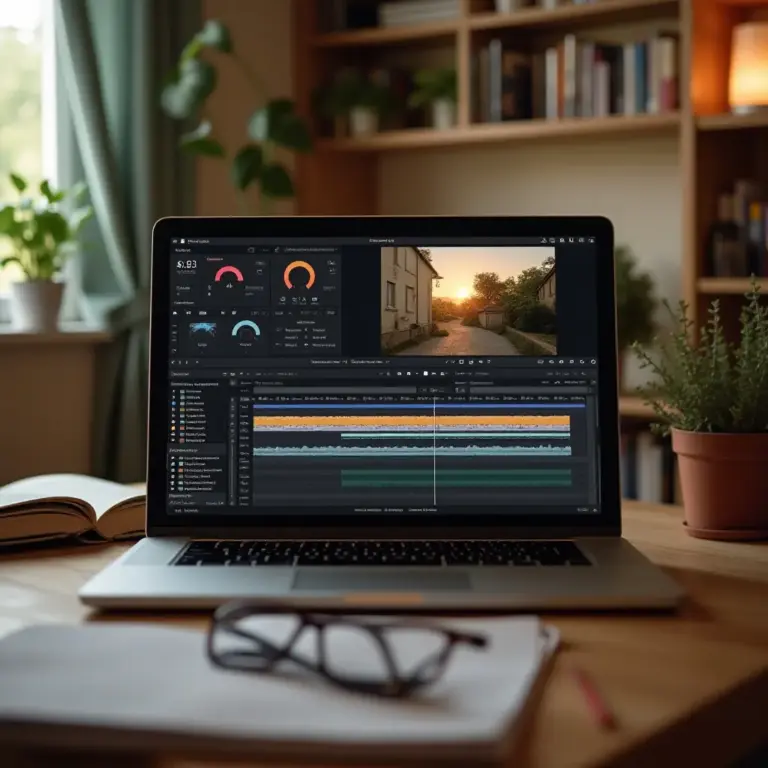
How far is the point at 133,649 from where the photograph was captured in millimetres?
834

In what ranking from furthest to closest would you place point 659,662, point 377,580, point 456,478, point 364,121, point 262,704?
point 364,121 → point 456,478 → point 377,580 → point 659,662 → point 262,704

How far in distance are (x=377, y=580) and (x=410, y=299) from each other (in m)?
0.31

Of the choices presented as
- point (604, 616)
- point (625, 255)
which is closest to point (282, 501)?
point (604, 616)

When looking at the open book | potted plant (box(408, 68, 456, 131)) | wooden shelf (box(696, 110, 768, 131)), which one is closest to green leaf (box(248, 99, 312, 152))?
potted plant (box(408, 68, 456, 131))

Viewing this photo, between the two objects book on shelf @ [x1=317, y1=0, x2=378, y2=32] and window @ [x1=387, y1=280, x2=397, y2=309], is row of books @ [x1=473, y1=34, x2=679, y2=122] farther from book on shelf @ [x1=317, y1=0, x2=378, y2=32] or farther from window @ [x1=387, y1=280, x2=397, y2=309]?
window @ [x1=387, y1=280, x2=397, y2=309]

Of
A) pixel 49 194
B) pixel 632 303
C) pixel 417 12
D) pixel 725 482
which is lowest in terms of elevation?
pixel 725 482

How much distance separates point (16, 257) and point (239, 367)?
6.29ft

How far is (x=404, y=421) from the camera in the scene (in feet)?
4.06

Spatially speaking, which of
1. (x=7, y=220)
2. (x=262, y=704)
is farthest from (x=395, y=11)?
(x=262, y=704)

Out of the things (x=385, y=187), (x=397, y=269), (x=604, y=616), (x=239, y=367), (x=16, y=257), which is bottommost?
(x=604, y=616)

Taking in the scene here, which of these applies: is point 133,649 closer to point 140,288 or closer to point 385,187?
point 140,288

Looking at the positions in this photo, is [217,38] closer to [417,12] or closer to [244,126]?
[244,126]

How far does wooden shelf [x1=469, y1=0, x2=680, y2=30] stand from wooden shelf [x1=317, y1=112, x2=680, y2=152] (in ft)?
0.89

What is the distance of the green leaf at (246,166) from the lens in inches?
131
